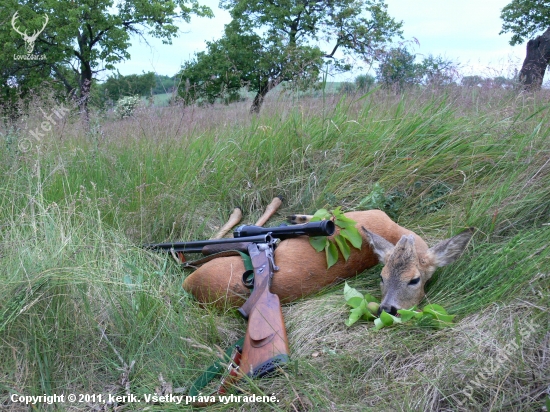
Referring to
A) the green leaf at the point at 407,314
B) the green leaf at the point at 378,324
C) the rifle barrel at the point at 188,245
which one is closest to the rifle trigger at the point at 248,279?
the rifle barrel at the point at 188,245

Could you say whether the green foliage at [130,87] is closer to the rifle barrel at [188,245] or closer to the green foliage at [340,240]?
the rifle barrel at [188,245]

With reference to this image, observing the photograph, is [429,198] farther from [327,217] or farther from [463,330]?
[463,330]

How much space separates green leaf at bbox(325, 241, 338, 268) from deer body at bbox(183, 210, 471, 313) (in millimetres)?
62

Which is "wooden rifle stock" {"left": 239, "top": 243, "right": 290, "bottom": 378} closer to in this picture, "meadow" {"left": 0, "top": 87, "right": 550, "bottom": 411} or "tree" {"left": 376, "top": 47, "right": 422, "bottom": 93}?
"meadow" {"left": 0, "top": 87, "right": 550, "bottom": 411}

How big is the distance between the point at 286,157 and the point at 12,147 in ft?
9.51

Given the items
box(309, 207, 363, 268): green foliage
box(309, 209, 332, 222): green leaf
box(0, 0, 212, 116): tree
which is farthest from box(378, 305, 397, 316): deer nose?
box(0, 0, 212, 116): tree

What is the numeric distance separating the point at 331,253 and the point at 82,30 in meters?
21.3

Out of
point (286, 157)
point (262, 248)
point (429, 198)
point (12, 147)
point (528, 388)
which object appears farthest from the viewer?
point (286, 157)

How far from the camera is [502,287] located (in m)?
3.11

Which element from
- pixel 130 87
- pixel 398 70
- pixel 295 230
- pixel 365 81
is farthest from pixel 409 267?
pixel 398 70

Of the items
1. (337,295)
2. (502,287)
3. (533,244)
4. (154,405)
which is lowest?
(154,405)

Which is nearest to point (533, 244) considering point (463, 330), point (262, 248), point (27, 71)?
point (463, 330)

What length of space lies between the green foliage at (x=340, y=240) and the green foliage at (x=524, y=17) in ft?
61.2

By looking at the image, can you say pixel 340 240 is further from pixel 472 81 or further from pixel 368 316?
pixel 472 81
